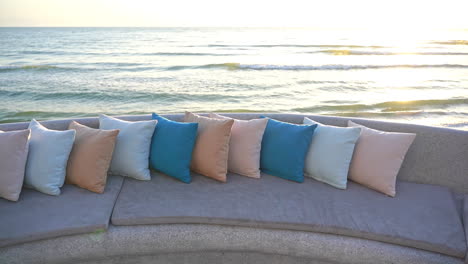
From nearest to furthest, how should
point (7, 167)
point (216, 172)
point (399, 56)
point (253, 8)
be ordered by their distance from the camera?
point (7, 167) → point (216, 172) → point (399, 56) → point (253, 8)

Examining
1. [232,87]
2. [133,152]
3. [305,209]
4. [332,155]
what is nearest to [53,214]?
[133,152]

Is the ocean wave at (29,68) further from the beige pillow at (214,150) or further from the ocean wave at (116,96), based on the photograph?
the beige pillow at (214,150)

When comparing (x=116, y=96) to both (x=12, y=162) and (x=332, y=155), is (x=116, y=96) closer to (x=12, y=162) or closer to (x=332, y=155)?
(x=12, y=162)

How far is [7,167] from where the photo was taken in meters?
2.02

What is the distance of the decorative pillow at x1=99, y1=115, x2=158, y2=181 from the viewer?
92.7 inches

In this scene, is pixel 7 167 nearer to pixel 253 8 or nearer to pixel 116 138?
pixel 116 138

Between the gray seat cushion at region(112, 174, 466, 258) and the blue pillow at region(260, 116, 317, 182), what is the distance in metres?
0.10

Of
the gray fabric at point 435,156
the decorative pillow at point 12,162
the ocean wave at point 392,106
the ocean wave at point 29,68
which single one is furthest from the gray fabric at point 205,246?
the ocean wave at point 29,68

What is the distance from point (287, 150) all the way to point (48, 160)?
5.29ft

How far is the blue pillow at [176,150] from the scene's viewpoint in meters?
2.33

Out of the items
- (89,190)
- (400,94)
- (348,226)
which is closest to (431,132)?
(348,226)

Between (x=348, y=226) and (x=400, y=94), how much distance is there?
689cm

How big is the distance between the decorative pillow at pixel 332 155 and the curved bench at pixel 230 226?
0.47ft

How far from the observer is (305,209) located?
2.01m
